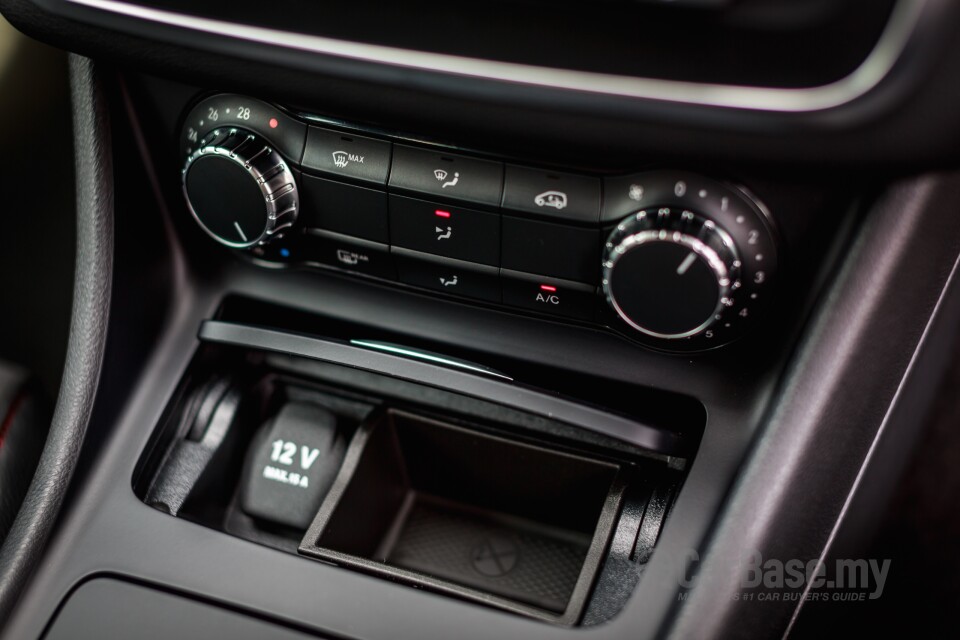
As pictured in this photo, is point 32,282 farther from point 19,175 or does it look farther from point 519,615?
point 519,615

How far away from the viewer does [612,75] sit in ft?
1.71

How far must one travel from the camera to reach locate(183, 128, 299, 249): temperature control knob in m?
0.64

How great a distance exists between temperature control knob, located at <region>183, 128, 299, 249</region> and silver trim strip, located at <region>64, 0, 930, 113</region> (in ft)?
0.27

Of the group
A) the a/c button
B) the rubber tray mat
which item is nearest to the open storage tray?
the rubber tray mat

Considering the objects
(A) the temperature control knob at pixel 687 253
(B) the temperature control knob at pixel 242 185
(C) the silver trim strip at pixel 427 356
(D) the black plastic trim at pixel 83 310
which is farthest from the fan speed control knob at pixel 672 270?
(D) the black plastic trim at pixel 83 310

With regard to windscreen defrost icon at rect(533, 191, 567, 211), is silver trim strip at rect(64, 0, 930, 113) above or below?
above

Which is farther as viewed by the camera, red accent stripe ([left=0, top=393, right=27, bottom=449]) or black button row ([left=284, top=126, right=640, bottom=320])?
red accent stripe ([left=0, top=393, right=27, bottom=449])

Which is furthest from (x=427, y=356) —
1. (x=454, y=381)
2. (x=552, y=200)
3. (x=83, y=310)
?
(x=83, y=310)

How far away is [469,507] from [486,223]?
277 mm

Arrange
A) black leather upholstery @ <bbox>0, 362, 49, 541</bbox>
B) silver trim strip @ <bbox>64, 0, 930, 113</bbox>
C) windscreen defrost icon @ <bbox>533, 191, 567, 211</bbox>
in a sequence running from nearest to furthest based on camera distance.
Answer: silver trim strip @ <bbox>64, 0, 930, 113</bbox> → windscreen defrost icon @ <bbox>533, 191, 567, 211</bbox> → black leather upholstery @ <bbox>0, 362, 49, 541</bbox>

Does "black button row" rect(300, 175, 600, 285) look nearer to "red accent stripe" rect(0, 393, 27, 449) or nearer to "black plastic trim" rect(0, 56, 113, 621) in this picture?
"black plastic trim" rect(0, 56, 113, 621)

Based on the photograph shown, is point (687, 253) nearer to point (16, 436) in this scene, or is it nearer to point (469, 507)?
point (469, 507)

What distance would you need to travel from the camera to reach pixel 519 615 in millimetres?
592

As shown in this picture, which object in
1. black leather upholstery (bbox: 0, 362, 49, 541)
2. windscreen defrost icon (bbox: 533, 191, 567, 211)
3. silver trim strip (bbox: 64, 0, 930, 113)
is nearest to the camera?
silver trim strip (bbox: 64, 0, 930, 113)
